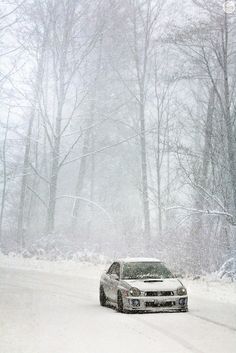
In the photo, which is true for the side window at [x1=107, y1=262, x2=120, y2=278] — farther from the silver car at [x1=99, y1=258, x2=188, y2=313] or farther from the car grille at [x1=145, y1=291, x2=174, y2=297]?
the car grille at [x1=145, y1=291, x2=174, y2=297]

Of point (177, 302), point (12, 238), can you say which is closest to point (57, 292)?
point (177, 302)

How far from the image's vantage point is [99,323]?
Result: 13.2 meters

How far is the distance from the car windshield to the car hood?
0.42m

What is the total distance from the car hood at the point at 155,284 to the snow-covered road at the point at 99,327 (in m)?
0.59

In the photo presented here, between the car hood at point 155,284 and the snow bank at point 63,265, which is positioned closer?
the car hood at point 155,284

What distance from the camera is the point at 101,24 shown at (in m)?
37.8

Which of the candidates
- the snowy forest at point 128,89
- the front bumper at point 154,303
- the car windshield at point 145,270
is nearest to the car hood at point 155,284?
the front bumper at point 154,303

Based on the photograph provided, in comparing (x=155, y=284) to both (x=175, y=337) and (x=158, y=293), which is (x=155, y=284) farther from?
(x=175, y=337)

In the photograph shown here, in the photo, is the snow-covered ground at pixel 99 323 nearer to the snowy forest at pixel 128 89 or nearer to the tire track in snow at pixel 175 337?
the tire track in snow at pixel 175 337

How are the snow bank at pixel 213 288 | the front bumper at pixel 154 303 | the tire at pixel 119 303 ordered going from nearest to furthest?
the front bumper at pixel 154 303 < the tire at pixel 119 303 < the snow bank at pixel 213 288

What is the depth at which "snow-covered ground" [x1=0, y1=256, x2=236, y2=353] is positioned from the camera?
10.2 metres

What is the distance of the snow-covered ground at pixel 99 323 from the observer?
10.2 m

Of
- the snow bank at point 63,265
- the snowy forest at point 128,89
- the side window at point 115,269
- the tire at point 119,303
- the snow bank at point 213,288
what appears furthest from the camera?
the snow bank at point 63,265

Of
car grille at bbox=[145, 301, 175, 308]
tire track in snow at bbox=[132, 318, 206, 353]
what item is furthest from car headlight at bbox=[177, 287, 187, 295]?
tire track in snow at bbox=[132, 318, 206, 353]
